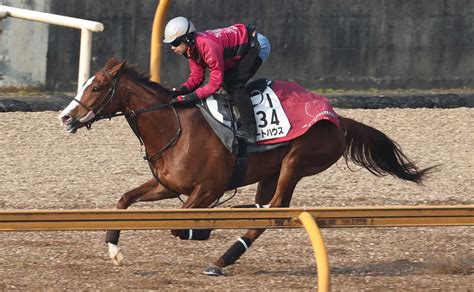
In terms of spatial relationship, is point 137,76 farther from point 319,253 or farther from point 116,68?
point 319,253

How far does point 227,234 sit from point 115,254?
1610 mm

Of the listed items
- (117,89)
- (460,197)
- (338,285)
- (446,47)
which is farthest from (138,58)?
(338,285)

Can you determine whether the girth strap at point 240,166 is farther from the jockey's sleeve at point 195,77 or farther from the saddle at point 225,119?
the jockey's sleeve at point 195,77

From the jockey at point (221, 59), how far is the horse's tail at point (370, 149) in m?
0.90

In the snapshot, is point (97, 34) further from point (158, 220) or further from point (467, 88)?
point (158, 220)

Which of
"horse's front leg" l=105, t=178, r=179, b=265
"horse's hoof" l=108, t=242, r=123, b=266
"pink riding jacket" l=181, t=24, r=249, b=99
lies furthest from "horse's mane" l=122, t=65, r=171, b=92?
Answer: "horse's hoof" l=108, t=242, r=123, b=266

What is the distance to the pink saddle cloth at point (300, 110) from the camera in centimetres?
877

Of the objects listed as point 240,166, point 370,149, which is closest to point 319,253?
point 240,166

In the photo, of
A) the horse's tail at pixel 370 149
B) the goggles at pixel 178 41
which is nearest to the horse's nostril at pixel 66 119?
the goggles at pixel 178 41

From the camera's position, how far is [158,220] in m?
6.91

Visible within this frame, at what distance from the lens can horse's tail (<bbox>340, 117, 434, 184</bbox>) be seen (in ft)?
30.8

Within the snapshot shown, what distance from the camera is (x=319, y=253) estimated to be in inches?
264

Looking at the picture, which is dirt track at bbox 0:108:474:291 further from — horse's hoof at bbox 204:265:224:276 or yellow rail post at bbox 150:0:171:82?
yellow rail post at bbox 150:0:171:82

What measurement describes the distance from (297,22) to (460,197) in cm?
451
